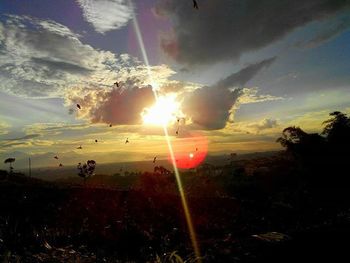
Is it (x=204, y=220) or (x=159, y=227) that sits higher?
(x=159, y=227)

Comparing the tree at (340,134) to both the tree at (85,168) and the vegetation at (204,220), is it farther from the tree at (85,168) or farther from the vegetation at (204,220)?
the tree at (85,168)

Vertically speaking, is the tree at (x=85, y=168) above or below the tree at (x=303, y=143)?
above

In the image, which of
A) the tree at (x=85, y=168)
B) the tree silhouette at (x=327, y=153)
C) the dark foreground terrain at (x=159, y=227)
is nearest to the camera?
the dark foreground terrain at (x=159, y=227)

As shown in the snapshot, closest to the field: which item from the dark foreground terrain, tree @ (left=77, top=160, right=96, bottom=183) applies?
the dark foreground terrain

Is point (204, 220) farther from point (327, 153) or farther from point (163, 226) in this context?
point (327, 153)

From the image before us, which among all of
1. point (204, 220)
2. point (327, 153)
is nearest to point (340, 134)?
point (327, 153)

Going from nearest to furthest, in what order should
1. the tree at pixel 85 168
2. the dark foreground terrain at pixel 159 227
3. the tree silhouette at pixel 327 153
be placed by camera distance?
the dark foreground terrain at pixel 159 227 < the tree silhouette at pixel 327 153 < the tree at pixel 85 168

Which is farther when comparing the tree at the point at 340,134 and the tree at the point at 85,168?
the tree at the point at 85,168

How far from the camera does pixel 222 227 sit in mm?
17672

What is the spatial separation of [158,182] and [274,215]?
24820mm

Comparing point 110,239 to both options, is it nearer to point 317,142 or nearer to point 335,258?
point 335,258

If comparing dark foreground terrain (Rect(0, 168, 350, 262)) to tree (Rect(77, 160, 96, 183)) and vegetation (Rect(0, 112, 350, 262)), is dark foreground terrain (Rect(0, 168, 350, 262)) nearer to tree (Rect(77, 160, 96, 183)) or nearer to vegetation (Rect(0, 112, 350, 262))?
vegetation (Rect(0, 112, 350, 262))

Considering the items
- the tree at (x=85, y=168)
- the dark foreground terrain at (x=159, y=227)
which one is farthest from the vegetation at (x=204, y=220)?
the tree at (x=85, y=168)

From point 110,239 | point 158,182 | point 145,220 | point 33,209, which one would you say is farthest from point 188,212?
point 158,182
